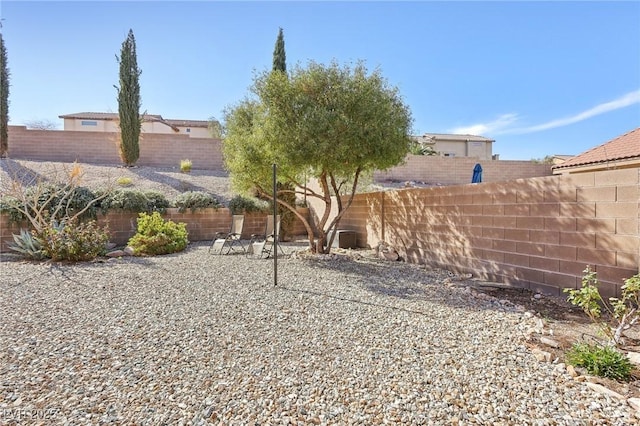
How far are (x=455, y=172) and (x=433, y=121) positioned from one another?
13.7 feet

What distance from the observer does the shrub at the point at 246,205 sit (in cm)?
1334

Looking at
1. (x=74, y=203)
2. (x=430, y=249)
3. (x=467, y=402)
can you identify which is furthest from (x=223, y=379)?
(x=74, y=203)

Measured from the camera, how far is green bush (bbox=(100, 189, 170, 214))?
11.3 m

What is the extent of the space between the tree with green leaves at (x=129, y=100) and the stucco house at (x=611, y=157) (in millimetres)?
17659

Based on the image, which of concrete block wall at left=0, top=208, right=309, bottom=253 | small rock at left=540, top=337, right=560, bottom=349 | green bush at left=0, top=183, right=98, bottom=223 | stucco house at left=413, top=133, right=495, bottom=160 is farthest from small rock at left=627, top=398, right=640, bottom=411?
stucco house at left=413, top=133, right=495, bottom=160

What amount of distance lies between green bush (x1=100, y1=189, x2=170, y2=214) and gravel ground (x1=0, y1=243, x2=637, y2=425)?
5805 mm

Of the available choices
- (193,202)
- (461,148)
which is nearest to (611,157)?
(193,202)

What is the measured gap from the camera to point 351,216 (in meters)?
12.2

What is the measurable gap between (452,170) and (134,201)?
1638 centimetres

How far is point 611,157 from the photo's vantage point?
898 centimetres

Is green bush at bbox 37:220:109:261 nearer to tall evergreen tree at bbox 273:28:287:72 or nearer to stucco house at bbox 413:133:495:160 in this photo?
tall evergreen tree at bbox 273:28:287:72

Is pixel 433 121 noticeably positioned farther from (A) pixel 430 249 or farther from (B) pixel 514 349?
(B) pixel 514 349

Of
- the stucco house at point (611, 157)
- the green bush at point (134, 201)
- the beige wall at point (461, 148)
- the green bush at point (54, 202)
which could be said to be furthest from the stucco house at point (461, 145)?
the green bush at point (54, 202)

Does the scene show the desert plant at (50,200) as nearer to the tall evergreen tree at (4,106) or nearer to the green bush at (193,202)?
the green bush at (193,202)
